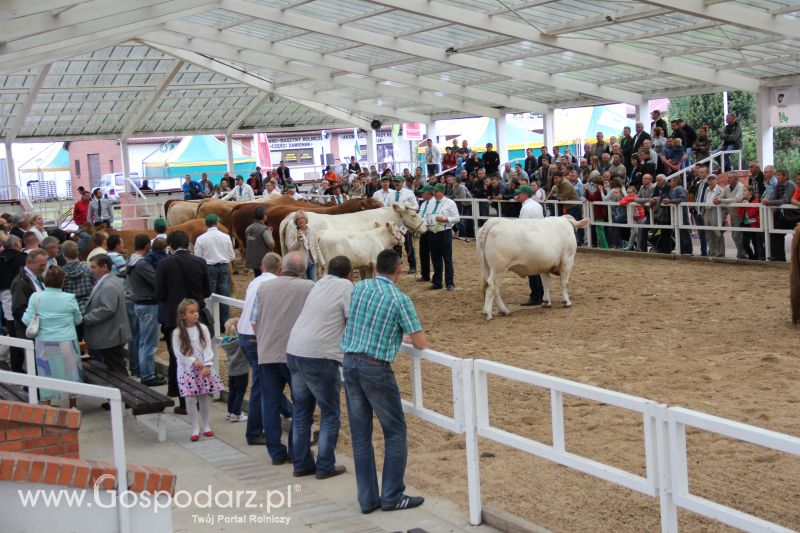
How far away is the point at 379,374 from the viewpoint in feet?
21.1

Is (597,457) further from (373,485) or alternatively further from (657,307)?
(657,307)

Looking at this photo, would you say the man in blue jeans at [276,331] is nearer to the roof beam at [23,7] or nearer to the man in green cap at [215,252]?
the man in green cap at [215,252]

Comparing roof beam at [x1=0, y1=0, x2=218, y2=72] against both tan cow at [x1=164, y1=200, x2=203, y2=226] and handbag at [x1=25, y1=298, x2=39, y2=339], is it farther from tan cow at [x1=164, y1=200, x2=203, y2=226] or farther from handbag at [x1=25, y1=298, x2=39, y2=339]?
handbag at [x1=25, y1=298, x2=39, y2=339]

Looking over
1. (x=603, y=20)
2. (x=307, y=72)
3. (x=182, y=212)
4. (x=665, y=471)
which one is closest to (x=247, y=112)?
(x=307, y=72)

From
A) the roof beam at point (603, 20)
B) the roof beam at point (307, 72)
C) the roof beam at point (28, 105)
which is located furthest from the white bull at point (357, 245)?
the roof beam at point (28, 105)

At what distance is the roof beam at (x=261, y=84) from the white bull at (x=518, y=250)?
17.2 metres

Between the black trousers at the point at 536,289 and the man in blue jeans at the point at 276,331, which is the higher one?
the man in blue jeans at the point at 276,331

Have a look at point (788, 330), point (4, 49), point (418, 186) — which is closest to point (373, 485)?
point (788, 330)

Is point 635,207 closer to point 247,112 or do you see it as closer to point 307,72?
point 307,72

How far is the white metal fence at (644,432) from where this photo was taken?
4527mm

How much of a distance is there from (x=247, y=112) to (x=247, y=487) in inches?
1199

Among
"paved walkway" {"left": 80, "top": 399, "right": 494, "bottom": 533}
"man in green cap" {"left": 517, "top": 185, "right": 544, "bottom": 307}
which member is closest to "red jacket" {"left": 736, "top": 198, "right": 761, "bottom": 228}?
"man in green cap" {"left": 517, "top": 185, "right": 544, "bottom": 307}

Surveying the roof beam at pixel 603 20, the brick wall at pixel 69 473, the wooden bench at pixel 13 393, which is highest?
the roof beam at pixel 603 20

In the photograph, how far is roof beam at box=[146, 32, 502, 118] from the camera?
2717 cm
